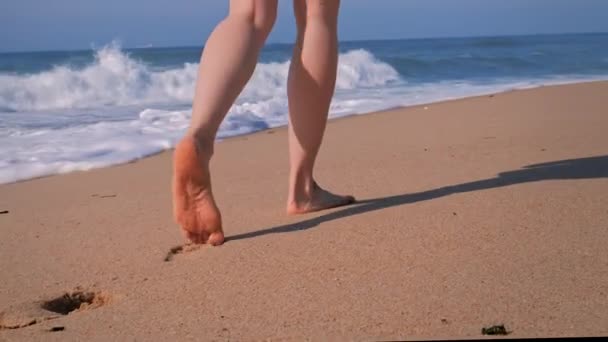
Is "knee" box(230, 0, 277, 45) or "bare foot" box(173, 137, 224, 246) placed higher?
"knee" box(230, 0, 277, 45)

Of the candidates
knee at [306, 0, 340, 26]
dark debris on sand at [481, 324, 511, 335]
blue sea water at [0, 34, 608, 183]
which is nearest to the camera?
dark debris on sand at [481, 324, 511, 335]

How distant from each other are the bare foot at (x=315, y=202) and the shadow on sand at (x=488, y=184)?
0.16ft

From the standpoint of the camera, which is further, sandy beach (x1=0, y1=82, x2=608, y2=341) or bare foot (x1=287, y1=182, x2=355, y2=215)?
bare foot (x1=287, y1=182, x2=355, y2=215)

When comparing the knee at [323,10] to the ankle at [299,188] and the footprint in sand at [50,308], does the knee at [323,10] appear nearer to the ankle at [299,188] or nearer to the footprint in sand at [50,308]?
the ankle at [299,188]

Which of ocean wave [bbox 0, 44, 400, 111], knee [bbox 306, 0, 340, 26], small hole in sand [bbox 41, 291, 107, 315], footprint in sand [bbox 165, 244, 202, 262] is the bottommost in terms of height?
ocean wave [bbox 0, 44, 400, 111]

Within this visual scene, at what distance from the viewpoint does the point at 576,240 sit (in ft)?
6.95

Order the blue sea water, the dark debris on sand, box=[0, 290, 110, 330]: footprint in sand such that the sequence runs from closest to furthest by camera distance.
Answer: the dark debris on sand, box=[0, 290, 110, 330]: footprint in sand, the blue sea water

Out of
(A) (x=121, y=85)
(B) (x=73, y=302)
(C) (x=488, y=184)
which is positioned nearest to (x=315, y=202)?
(C) (x=488, y=184)

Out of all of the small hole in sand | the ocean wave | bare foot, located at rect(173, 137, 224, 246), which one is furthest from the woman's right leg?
the ocean wave

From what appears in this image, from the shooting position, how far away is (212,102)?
2.25 meters

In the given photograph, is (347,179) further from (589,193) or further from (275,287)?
(275,287)

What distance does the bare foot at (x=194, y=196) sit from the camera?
2.16 meters

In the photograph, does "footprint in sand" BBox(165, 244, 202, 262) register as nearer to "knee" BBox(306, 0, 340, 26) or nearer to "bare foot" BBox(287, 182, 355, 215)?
"bare foot" BBox(287, 182, 355, 215)

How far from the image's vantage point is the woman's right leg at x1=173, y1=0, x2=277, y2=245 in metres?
2.19
